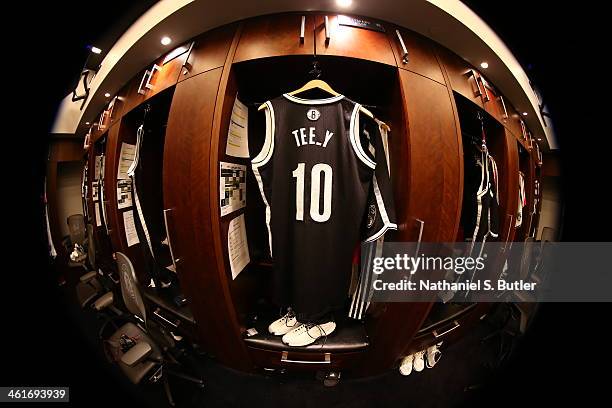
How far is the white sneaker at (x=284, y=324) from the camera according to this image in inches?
17.9

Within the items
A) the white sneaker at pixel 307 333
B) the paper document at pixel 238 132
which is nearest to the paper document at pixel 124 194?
the paper document at pixel 238 132

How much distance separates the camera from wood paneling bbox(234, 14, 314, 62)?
1.48ft

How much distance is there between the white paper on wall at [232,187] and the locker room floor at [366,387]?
13.9 inches

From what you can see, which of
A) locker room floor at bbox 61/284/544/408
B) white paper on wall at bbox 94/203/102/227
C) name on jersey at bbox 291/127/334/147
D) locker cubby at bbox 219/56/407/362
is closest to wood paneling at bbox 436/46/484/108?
locker cubby at bbox 219/56/407/362

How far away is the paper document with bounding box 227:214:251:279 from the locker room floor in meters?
0.21

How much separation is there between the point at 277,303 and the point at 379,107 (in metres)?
0.60

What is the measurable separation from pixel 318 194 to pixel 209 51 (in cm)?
41

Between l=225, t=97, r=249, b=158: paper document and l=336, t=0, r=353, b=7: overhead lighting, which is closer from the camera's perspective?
l=336, t=0, r=353, b=7: overhead lighting

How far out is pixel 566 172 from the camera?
0.38 metres

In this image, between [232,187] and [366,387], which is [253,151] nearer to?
[232,187]

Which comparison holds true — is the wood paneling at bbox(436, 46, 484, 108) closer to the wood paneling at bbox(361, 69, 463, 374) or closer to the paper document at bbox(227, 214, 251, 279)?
the wood paneling at bbox(361, 69, 463, 374)

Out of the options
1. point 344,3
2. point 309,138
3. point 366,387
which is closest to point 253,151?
point 309,138

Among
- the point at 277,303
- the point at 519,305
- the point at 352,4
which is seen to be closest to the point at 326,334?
the point at 277,303

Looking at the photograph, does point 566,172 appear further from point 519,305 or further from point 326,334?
point 326,334
